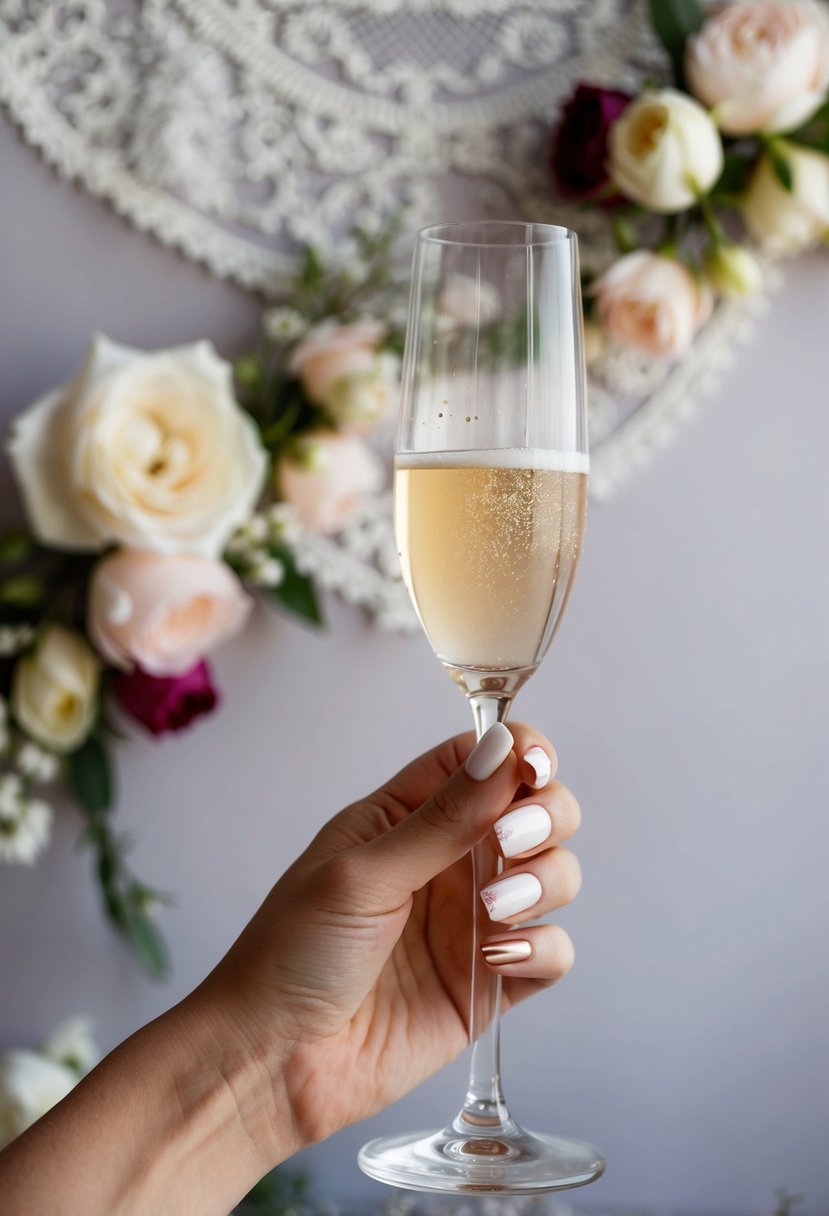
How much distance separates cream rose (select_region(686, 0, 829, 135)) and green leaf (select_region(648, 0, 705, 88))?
0.07 ft

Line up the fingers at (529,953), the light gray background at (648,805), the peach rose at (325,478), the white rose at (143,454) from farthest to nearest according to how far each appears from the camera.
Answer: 1. the light gray background at (648,805)
2. the peach rose at (325,478)
3. the white rose at (143,454)
4. the fingers at (529,953)

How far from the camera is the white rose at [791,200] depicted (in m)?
1.49

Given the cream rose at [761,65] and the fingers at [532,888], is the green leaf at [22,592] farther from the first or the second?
the cream rose at [761,65]

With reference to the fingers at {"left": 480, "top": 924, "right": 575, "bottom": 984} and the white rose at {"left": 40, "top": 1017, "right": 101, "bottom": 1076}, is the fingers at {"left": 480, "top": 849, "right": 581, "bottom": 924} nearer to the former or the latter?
the fingers at {"left": 480, "top": 924, "right": 575, "bottom": 984}

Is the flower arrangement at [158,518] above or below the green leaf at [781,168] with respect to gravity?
below

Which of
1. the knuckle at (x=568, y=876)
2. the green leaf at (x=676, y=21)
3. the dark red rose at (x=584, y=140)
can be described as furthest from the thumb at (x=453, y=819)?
the green leaf at (x=676, y=21)

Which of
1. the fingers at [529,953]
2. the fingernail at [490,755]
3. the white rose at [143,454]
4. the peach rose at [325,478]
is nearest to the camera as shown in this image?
the fingernail at [490,755]

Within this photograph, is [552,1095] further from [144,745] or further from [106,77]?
[106,77]

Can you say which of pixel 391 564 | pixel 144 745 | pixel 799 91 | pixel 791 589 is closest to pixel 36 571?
pixel 144 745

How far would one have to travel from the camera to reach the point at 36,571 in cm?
160

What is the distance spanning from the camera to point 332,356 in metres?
1.50

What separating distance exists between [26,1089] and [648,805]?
2.90ft

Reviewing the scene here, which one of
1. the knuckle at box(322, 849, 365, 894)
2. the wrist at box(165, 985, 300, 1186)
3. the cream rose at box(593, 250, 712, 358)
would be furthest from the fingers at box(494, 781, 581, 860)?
the cream rose at box(593, 250, 712, 358)

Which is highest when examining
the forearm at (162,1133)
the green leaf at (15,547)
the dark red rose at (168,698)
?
the green leaf at (15,547)
